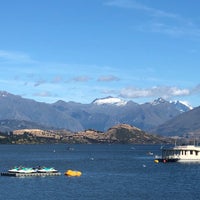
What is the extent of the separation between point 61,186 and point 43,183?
30.3 ft

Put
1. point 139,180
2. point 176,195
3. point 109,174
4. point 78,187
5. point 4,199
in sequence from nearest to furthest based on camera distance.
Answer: point 4,199 < point 176,195 < point 78,187 < point 139,180 < point 109,174

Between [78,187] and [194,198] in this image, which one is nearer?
[194,198]

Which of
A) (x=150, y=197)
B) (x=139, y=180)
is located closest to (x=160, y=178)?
(x=139, y=180)

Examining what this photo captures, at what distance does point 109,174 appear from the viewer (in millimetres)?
193625

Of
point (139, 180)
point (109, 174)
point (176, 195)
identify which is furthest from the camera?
point (109, 174)

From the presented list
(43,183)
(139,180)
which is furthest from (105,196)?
(139,180)

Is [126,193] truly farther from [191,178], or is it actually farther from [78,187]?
[191,178]

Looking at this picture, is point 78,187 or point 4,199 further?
point 78,187

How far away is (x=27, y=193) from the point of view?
13500 centimetres

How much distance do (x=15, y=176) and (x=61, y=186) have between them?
31029 millimetres

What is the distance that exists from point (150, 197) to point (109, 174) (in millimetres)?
65029

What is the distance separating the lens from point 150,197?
129 m

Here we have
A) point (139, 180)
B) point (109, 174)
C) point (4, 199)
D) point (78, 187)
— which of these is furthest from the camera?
point (109, 174)

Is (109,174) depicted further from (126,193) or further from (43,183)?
(126,193)
